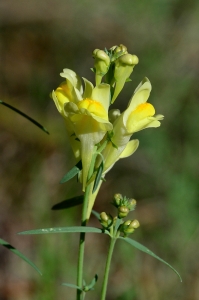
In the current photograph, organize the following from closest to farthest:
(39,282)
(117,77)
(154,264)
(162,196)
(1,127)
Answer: (117,77) → (39,282) → (154,264) → (162,196) → (1,127)

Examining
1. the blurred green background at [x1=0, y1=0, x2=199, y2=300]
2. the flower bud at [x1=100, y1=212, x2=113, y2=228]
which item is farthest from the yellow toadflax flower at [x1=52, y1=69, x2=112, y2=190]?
the blurred green background at [x1=0, y1=0, x2=199, y2=300]

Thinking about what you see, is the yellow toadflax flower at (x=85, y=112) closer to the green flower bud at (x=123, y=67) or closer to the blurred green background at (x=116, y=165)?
the green flower bud at (x=123, y=67)

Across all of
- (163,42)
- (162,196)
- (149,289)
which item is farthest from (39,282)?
(163,42)

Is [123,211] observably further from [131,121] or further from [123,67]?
[123,67]

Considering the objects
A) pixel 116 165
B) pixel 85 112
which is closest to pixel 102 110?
pixel 85 112

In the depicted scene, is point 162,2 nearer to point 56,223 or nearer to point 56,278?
point 56,223

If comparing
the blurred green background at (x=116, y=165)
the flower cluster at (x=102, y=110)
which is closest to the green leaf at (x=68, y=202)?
the flower cluster at (x=102, y=110)
